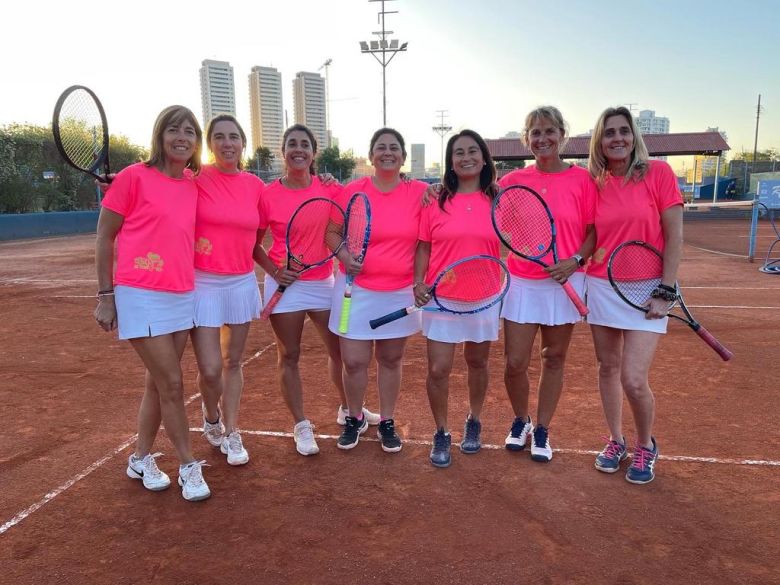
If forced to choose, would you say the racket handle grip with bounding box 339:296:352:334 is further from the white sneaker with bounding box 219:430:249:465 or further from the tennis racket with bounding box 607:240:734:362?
the tennis racket with bounding box 607:240:734:362

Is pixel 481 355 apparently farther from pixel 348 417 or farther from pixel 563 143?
pixel 563 143

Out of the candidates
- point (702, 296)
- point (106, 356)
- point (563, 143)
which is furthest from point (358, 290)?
point (702, 296)

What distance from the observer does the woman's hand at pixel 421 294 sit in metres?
3.64

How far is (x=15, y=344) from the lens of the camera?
729 centimetres

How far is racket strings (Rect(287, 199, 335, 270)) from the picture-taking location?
152 inches

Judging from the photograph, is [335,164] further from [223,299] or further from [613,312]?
[613,312]

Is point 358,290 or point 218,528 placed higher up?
point 358,290

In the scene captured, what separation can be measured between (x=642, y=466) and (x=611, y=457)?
7.9 inches

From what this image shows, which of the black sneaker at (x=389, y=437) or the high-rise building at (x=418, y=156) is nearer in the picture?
the black sneaker at (x=389, y=437)

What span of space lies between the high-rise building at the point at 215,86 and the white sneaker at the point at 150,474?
88.8 metres

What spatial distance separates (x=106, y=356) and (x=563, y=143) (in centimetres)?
561

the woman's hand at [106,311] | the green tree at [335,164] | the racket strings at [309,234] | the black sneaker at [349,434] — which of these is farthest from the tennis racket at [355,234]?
the green tree at [335,164]

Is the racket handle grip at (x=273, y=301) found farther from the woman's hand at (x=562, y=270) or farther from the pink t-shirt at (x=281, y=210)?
the woman's hand at (x=562, y=270)

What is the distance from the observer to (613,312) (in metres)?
3.51
